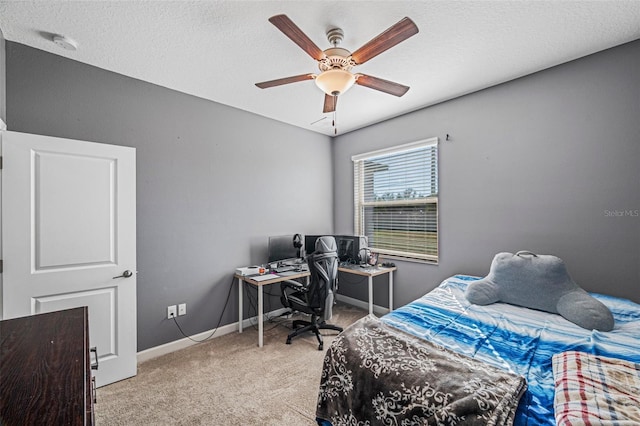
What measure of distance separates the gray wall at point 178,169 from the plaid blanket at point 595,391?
295cm

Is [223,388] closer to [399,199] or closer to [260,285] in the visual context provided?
[260,285]

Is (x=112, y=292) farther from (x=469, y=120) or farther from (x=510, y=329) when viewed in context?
(x=469, y=120)

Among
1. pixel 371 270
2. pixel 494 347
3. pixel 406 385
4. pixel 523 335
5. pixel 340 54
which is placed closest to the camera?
pixel 406 385

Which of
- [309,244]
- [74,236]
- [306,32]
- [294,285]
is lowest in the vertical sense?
[294,285]

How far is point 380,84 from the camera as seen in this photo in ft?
6.71

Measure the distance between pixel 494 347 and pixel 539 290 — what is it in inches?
34.8

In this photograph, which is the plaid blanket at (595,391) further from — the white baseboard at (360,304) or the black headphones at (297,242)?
the black headphones at (297,242)

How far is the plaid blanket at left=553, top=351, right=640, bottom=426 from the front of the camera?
86 centimetres

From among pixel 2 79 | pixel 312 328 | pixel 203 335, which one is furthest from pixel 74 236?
pixel 312 328

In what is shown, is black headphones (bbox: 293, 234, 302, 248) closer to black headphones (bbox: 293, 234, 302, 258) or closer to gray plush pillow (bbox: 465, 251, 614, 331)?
black headphones (bbox: 293, 234, 302, 258)

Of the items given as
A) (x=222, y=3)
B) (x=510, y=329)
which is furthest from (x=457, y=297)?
(x=222, y=3)

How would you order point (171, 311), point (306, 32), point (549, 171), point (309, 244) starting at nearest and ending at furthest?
point (306, 32), point (549, 171), point (171, 311), point (309, 244)

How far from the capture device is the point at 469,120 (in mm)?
2938

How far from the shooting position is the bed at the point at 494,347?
1109 mm
